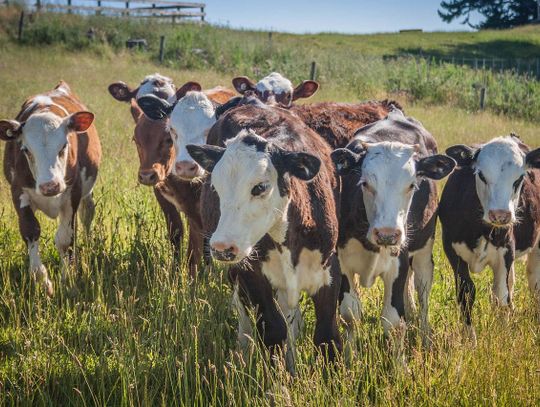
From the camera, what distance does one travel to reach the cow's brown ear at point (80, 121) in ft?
→ 21.1

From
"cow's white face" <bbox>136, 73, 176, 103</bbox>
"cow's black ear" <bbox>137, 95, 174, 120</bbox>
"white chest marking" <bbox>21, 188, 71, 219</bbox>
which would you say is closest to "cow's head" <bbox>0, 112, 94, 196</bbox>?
"white chest marking" <bbox>21, 188, 71, 219</bbox>

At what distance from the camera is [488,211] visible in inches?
203

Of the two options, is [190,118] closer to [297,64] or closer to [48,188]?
[48,188]

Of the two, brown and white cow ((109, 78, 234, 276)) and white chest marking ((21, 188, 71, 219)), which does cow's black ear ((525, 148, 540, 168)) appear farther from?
white chest marking ((21, 188, 71, 219))

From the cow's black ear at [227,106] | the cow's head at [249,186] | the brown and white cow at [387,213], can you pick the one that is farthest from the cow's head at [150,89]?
the cow's head at [249,186]

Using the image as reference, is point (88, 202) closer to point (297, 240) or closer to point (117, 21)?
point (297, 240)

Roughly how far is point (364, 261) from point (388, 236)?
0.84m

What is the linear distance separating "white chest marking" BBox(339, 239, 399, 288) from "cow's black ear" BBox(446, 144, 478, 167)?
1.13 m

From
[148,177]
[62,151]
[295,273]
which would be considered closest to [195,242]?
[148,177]

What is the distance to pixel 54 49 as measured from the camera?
1110 inches

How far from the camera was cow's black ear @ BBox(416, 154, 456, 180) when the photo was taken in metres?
4.81

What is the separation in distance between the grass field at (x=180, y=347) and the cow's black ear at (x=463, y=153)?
1132 mm

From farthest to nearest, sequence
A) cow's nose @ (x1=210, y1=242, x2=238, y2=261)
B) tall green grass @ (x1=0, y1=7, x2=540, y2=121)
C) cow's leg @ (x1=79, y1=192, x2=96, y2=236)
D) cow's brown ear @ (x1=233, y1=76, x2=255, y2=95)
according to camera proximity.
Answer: tall green grass @ (x1=0, y1=7, x2=540, y2=121) < cow's brown ear @ (x1=233, y1=76, x2=255, y2=95) < cow's leg @ (x1=79, y1=192, x2=96, y2=236) < cow's nose @ (x1=210, y1=242, x2=238, y2=261)

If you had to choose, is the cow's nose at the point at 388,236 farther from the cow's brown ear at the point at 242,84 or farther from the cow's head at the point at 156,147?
the cow's brown ear at the point at 242,84
